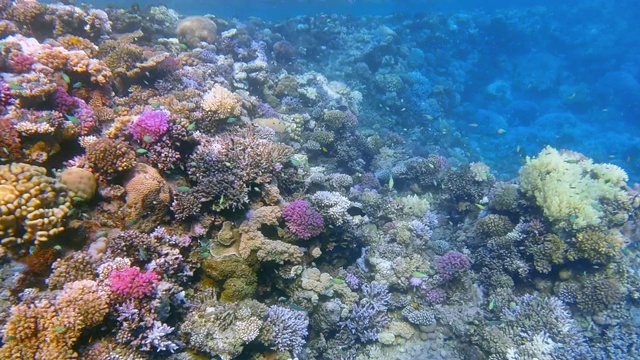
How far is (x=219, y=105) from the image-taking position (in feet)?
22.1

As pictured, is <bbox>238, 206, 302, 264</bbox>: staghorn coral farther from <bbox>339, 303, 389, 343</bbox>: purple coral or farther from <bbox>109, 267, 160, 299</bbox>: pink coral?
<bbox>339, 303, 389, 343</bbox>: purple coral

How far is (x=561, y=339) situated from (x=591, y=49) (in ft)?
117

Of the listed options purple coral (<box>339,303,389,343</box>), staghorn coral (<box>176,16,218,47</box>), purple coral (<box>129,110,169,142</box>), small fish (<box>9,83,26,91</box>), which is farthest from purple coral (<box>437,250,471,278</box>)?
staghorn coral (<box>176,16,218,47</box>)

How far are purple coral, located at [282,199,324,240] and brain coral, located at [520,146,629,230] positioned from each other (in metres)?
5.92

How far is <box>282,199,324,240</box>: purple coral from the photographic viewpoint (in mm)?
5859

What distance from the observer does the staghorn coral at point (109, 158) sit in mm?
4785

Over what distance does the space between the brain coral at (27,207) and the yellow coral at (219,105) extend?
10.3 ft

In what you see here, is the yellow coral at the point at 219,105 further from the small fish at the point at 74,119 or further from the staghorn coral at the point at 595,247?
the staghorn coral at the point at 595,247

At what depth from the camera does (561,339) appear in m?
6.85

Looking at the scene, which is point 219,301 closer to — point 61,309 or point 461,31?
point 61,309

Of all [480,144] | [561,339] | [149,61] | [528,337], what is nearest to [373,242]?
[528,337]

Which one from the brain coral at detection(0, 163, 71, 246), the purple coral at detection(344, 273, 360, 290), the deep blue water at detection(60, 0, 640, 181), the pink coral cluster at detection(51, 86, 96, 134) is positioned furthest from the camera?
the deep blue water at detection(60, 0, 640, 181)

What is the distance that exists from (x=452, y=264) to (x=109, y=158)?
7.69 metres

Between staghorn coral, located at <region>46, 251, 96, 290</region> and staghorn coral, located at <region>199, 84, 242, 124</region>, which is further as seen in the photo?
staghorn coral, located at <region>199, 84, 242, 124</region>
